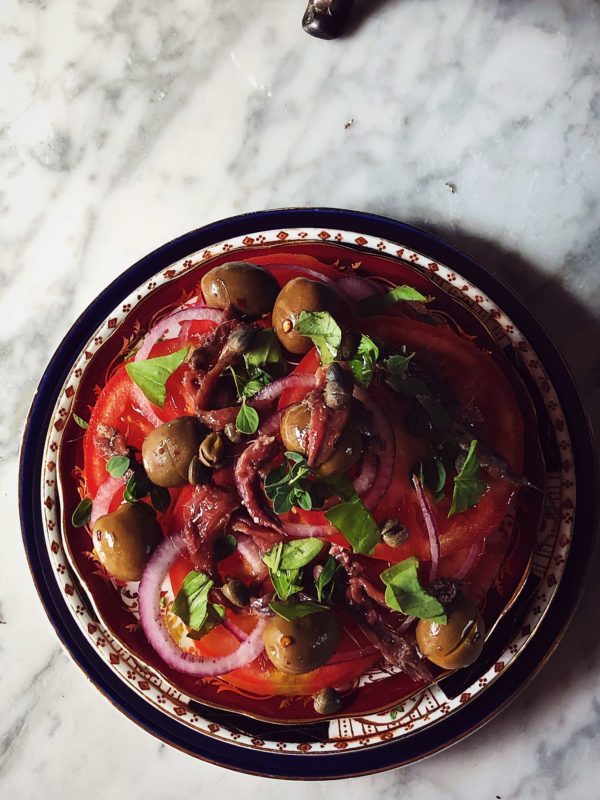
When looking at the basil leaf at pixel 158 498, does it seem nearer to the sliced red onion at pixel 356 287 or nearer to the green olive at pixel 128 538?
the green olive at pixel 128 538

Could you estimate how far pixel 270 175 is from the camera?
2.30 meters

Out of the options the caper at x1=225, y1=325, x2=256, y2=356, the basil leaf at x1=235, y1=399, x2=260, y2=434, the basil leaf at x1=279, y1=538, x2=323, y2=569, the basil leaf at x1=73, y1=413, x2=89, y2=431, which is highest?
the caper at x1=225, y1=325, x2=256, y2=356

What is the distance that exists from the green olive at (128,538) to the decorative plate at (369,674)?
22cm

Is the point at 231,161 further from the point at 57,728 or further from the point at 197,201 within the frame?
the point at 57,728

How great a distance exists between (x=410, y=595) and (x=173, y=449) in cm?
55

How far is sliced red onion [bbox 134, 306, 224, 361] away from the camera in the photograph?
177cm

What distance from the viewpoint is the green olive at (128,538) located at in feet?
5.51

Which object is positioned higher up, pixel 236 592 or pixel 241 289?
pixel 241 289

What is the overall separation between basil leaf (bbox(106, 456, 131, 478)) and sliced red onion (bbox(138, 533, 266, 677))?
17 cm

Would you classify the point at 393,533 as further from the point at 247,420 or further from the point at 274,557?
the point at 247,420

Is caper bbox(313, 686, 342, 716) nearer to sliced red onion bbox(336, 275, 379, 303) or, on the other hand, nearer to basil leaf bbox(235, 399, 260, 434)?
basil leaf bbox(235, 399, 260, 434)

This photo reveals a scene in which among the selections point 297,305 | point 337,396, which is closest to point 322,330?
point 297,305

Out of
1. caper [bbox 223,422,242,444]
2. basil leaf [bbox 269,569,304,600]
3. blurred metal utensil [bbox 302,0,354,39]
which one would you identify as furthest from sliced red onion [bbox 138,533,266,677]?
blurred metal utensil [bbox 302,0,354,39]

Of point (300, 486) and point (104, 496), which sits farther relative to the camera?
point (104, 496)
